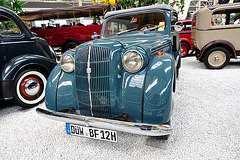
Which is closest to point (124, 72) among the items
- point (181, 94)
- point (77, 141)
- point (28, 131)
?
point (77, 141)

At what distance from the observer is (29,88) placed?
9.47ft

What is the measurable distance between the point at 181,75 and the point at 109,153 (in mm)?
3593

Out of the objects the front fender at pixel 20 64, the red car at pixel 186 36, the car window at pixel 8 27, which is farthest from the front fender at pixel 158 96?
the red car at pixel 186 36

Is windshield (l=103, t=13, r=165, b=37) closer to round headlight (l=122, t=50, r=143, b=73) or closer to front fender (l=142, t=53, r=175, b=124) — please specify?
round headlight (l=122, t=50, r=143, b=73)

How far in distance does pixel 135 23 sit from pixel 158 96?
1.78 m

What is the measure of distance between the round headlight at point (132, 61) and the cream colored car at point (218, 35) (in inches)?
164

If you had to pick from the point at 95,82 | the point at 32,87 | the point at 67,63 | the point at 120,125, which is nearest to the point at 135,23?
the point at 67,63

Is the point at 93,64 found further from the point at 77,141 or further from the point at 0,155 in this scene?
the point at 0,155

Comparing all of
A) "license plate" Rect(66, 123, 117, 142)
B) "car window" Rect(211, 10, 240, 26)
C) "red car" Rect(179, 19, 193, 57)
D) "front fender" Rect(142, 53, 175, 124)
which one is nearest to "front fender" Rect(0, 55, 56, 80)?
"license plate" Rect(66, 123, 117, 142)

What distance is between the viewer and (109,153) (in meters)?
1.76

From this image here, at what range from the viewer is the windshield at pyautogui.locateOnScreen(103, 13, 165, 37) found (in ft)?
8.61

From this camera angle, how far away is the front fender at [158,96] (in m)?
1.44

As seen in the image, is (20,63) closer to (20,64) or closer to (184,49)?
(20,64)

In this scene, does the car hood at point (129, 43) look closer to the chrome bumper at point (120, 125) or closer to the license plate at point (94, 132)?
the chrome bumper at point (120, 125)
